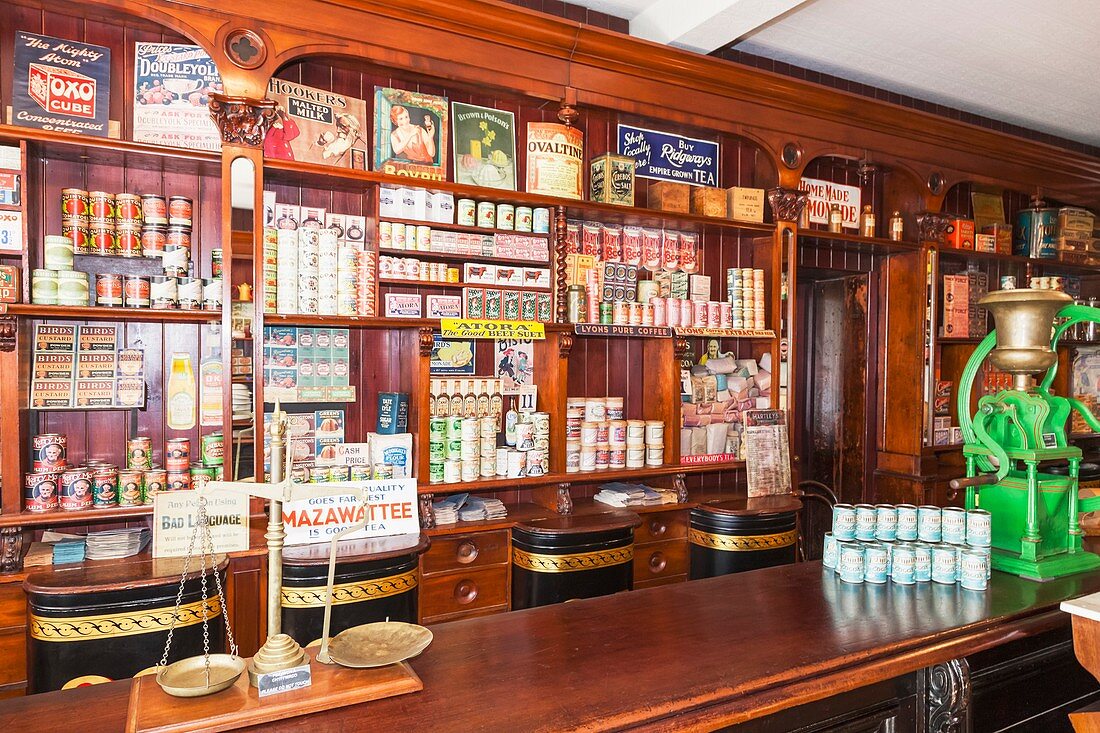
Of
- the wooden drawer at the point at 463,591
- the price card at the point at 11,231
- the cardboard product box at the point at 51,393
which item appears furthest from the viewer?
the wooden drawer at the point at 463,591

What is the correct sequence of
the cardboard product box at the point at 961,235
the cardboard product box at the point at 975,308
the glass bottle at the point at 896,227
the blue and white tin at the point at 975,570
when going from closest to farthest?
the blue and white tin at the point at 975,570 < the glass bottle at the point at 896,227 < the cardboard product box at the point at 961,235 < the cardboard product box at the point at 975,308

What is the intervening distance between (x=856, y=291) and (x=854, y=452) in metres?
1.15

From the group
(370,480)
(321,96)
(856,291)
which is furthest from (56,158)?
(856,291)

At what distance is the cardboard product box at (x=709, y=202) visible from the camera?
3959 mm

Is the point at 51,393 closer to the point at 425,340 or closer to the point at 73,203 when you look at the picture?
the point at 73,203

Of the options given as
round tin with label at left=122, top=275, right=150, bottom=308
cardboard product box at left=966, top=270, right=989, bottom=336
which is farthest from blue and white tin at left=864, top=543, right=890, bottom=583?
cardboard product box at left=966, top=270, right=989, bottom=336

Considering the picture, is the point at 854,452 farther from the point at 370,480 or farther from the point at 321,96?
the point at 321,96

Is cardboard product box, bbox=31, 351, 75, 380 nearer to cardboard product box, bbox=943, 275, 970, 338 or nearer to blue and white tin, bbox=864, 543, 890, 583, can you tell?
blue and white tin, bbox=864, 543, 890, 583

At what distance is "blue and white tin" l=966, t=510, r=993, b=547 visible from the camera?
86.5 inches

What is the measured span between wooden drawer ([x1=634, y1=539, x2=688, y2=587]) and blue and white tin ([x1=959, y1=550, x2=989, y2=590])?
1737 mm

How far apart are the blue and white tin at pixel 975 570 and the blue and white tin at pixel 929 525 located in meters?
0.12

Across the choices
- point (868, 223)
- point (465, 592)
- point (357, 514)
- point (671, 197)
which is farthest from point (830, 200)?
point (357, 514)

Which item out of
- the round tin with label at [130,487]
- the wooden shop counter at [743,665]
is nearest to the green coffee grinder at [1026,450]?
the wooden shop counter at [743,665]

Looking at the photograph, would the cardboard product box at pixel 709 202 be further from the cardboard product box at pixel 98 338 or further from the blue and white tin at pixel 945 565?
the cardboard product box at pixel 98 338
